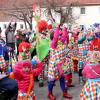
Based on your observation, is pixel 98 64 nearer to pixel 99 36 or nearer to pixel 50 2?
pixel 99 36

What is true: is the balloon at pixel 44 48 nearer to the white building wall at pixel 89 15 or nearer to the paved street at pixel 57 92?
the paved street at pixel 57 92

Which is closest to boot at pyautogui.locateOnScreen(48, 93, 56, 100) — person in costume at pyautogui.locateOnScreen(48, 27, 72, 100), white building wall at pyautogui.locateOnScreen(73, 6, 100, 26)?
person in costume at pyautogui.locateOnScreen(48, 27, 72, 100)

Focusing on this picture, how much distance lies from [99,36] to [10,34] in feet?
22.4

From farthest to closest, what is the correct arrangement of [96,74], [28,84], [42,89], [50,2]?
[50,2] < [42,89] < [28,84] < [96,74]

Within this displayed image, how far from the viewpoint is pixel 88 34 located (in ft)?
29.9

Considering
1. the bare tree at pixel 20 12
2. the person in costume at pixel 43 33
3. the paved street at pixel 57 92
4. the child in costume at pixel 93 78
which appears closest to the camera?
the child in costume at pixel 93 78

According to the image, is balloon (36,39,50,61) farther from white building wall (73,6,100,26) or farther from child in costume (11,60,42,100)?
white building wall (73,6,100,26)

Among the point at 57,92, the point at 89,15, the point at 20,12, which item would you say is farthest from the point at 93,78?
the point at 89,15

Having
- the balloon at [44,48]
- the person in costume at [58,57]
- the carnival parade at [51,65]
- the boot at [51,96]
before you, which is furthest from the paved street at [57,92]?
the balloon at [44,48]

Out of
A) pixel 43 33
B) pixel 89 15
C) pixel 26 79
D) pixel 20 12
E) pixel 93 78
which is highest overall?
pixel 20 12

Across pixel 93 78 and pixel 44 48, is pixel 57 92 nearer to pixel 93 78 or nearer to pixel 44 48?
pixel 44 48

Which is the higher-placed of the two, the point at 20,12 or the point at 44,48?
the point at 20,12

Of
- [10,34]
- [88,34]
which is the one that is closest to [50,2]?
[10,34]

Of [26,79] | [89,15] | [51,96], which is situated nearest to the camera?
[26,79]
